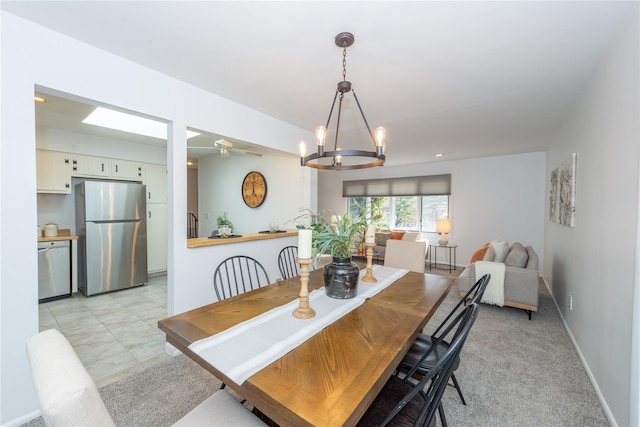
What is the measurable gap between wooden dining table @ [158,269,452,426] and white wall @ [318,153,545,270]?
458 centimetres

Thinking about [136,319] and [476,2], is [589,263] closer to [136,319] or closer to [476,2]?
[476,2]

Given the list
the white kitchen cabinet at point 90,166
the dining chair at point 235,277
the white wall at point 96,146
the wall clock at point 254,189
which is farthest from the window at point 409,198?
the white kitchen cabinet at point 90,166

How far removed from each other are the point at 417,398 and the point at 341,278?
2.25 feet

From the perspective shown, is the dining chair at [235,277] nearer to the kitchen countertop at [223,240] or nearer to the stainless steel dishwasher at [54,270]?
the kitchen countertop at [223,240]

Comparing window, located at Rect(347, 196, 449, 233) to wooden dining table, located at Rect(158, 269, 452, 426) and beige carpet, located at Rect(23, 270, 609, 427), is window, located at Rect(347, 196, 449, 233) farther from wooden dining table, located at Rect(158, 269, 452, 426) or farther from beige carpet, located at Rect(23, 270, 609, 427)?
wooden dining table, located at Rect(158, 269, 452, 426)

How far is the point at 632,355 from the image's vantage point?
1353 millimetres

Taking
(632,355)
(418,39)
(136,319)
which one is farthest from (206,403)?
(136,319)

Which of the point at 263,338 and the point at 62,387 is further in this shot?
the point at 263,338

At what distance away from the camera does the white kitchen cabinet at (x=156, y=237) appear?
182 inches

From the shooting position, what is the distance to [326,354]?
3.45 feet

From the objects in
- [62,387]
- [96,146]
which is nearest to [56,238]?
[96,146]

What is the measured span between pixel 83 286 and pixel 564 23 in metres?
5.78

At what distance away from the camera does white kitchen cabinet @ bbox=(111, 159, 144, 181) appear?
4.21 meters

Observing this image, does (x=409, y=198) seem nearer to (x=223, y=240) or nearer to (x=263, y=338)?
(x=223, y=240)
